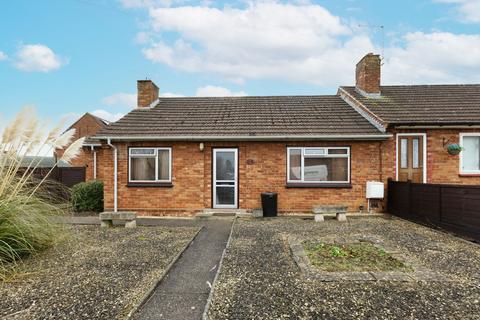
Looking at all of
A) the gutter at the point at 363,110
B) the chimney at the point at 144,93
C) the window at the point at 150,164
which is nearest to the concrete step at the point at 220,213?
the window at the point at 150,164

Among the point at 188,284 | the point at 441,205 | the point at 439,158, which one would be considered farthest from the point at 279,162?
the point at 188,284

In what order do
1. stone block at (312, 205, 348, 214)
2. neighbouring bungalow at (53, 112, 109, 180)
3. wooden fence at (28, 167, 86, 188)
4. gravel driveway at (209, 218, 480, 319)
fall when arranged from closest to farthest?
gravel driveway at (209, 218, 480, 319) → neighbouring bungalow at (53, 112, 109, 180) → stone block at (312, 205, 348, 214) → wooden fence at (28, 167, 86, 188)

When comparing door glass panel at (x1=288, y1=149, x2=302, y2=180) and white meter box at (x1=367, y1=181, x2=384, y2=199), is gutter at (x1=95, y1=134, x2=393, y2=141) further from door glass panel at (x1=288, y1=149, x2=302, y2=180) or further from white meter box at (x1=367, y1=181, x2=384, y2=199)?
white meter box at (x1=367, y1=181, x2=384, y2=199)

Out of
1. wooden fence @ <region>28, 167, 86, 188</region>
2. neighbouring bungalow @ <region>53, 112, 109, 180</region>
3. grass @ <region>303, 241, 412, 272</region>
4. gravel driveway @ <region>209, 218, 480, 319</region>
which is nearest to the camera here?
gravel driveway @ <region>209, 218, 480, 319</region>

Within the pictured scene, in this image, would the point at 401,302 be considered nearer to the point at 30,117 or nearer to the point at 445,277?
the point at 445,277

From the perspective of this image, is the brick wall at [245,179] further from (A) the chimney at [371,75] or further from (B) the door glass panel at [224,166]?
(A) the chimney at [371,75]

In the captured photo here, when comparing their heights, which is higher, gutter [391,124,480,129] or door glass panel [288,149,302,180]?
gutter [391,124,480,129]

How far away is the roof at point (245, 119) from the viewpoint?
9.76 meters

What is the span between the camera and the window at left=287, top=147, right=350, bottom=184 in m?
9.81

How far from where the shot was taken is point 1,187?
476 centimetres

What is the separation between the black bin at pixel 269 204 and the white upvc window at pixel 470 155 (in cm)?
638

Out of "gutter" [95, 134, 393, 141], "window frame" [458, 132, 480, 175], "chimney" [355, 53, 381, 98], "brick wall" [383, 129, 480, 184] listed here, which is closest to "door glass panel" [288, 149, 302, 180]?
"gutter" [95, 134, 393, 141]

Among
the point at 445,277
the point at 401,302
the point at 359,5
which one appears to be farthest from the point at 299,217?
the point at 359,5

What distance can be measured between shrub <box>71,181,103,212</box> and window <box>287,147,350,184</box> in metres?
7.09
